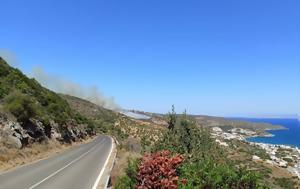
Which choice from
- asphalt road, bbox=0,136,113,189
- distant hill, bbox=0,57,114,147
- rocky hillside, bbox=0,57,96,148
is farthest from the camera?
distant hill, bbox=0,57,114,147

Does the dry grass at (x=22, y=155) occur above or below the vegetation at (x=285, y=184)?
Answer: above

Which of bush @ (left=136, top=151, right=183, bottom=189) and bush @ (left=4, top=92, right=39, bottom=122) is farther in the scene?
bush @ (left=4, top=92, right=39, bottom=122)

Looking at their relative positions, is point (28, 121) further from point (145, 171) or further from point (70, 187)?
point (145, 171)

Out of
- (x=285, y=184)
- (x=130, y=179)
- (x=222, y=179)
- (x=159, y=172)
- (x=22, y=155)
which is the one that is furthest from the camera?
(x=285, y=184)

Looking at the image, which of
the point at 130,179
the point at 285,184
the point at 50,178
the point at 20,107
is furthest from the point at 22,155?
the point at 285,184

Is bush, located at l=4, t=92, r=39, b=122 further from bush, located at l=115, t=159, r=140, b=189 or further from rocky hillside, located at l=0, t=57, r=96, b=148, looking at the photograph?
bush, located at l=115, t=159, r=140, b=189

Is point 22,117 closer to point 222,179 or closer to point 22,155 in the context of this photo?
point 22,155

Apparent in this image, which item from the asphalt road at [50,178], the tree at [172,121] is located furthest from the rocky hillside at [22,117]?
the tree at [172,121]

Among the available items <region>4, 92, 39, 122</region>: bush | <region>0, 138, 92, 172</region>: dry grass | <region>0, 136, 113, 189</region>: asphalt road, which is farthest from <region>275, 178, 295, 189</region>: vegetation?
<region>0, 136, 113, 189</region>: asphalt road

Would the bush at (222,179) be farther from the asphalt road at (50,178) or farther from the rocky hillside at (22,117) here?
the rocky hillside at (22,117)

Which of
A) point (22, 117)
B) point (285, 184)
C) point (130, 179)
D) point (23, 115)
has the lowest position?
point (285, 184)

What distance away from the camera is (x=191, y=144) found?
16984 mm

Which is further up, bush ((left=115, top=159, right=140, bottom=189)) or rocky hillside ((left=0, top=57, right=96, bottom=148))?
rocky hillside ((left=0, top=57, right=96, bottom=148))

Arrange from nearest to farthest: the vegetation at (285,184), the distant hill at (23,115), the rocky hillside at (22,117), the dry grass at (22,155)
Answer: the dry grass at (22,155), the rocky hillside at (22,117), the distant hill at (23,115), the vegetation at (285,184)
